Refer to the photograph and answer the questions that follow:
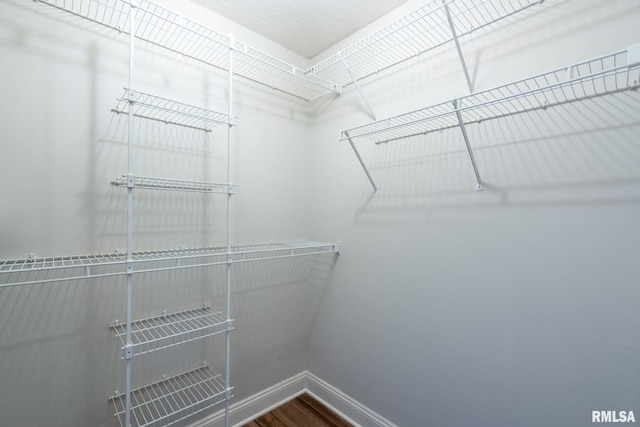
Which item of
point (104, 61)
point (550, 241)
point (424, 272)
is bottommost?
point (424, 272)

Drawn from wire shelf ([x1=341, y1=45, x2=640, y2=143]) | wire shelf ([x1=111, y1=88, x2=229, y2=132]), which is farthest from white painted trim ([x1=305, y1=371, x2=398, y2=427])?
wire shelf ([x1=111, y1=88, x2=229, y2=132])

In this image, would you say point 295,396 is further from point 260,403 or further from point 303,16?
point 303,16

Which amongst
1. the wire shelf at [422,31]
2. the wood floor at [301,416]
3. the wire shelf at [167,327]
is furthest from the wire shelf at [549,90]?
the wood floor at [301,416]

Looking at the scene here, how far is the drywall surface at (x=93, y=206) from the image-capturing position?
3.75 feet

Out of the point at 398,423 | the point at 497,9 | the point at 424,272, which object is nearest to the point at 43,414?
the point at 398,423

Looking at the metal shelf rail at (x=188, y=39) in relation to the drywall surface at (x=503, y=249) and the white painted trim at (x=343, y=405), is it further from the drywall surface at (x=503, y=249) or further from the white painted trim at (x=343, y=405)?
the white painted trim at (x=343, y=405)

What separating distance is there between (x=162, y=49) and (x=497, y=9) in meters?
1.61

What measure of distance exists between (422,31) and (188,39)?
1.23 metres

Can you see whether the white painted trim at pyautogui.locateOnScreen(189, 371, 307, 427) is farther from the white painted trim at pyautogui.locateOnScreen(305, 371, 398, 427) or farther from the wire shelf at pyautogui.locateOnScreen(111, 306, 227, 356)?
the wire shelf at pyautogui.locateOnScreen(111, 306, 227, 356)

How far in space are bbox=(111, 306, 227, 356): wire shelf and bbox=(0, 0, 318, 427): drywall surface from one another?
0.04m

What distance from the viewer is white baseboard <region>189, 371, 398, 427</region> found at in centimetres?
167

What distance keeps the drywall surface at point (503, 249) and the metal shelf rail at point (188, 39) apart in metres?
0.46

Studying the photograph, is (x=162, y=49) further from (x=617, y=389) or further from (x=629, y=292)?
(x=617, y=389)

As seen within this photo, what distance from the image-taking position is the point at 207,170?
165 centimetres
